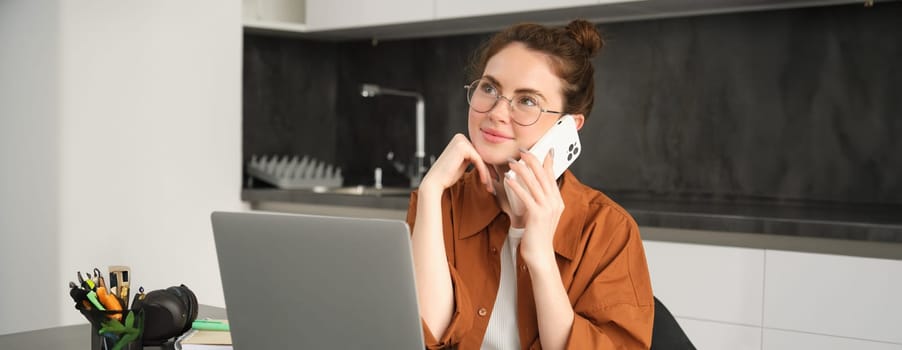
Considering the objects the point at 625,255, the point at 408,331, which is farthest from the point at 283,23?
the point at 408,331

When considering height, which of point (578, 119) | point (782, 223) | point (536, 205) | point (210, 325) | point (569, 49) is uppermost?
point (569, 49)

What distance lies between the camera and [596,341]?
144 cm

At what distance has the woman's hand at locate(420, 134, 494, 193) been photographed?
161 cm

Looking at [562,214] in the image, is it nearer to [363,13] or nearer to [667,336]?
[667,336]

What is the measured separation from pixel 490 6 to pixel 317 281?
7.53 ft

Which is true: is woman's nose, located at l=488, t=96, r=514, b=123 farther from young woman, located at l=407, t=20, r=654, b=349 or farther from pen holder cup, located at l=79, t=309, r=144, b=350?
pen holder cup, located at l=79, t=309, r=144, b=350

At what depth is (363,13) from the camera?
147 inches

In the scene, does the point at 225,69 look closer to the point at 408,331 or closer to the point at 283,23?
the point at 283,23

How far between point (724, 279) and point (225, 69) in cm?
199

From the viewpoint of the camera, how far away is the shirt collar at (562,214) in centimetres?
161

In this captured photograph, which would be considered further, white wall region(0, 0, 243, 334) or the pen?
white wall region(0, 0, 243, 334)

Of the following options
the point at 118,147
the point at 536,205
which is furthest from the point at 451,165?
the point at 118,147

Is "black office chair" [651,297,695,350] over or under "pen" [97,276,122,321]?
under

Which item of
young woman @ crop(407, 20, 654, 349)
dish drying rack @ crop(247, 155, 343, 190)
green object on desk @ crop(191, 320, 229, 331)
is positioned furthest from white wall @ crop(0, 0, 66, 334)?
young woman @ crop(407, 20, 654, 349)
